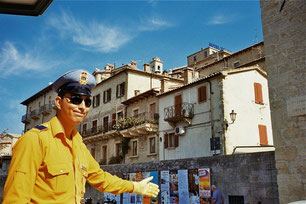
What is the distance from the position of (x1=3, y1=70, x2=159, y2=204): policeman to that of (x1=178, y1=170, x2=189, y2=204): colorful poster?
10798mm

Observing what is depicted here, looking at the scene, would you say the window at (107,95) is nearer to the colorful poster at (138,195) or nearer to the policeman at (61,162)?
the colorful poster at (138,195)

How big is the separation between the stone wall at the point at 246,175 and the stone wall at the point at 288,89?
50.2 inches

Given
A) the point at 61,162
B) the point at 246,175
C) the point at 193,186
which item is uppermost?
the point at 61,162

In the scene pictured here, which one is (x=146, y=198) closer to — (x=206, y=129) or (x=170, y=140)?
(x=206, y=129)

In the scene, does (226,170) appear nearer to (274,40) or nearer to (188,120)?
(274,40)

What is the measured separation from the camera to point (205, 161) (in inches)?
A: 512

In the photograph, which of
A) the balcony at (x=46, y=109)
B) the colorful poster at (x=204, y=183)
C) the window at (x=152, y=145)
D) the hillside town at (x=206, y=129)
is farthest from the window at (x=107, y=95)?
the colorful poster at (x=204, y=183)

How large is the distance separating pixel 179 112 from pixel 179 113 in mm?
93

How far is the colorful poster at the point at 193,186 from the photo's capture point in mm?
13077

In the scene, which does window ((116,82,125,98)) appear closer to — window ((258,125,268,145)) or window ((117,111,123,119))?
window ((117,111,123,119))

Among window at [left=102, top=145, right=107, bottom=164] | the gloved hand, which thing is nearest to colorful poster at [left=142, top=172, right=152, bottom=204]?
the gloved hand

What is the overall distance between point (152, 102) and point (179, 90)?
3718 mm

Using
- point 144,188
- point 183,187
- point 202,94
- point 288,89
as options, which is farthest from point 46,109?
point 144,188

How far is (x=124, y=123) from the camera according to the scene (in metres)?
28.8
